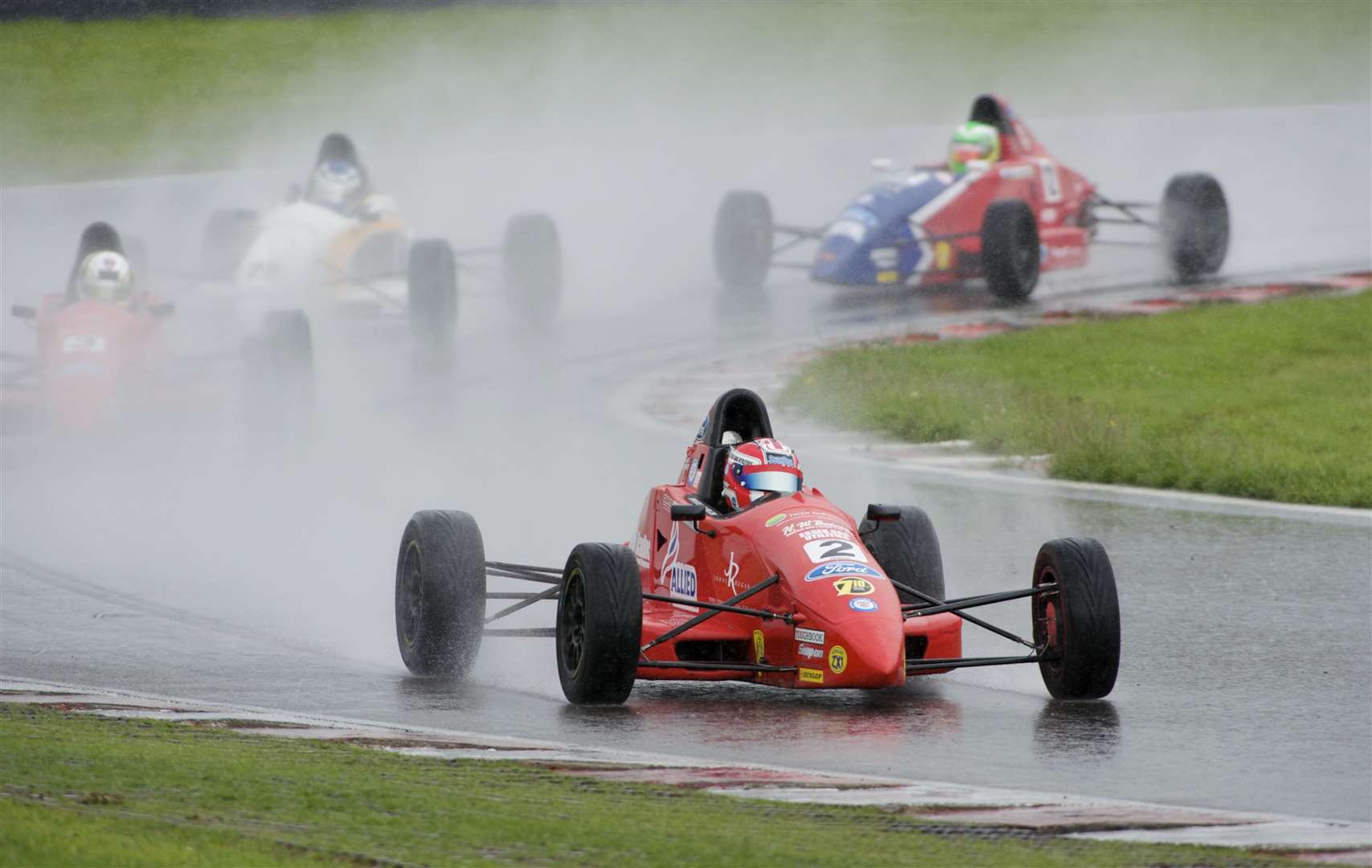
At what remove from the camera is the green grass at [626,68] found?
113ft

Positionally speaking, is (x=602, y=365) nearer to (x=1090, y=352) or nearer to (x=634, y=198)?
A: (x=1090, y=352)

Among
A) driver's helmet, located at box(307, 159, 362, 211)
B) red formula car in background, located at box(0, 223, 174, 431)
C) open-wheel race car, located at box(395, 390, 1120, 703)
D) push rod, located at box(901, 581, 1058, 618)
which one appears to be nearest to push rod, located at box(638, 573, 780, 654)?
open-wheel race car, located at box(395, 390, 1120, 703)

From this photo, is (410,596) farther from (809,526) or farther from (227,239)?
(227,239)

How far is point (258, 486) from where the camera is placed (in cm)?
1447

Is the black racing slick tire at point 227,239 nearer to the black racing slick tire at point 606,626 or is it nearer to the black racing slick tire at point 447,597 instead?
the black racing slick tire at point 447,597

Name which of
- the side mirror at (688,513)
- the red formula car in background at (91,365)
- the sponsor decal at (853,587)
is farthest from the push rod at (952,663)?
the red formula car in background at (91,365)

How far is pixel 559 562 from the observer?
11.8 metres

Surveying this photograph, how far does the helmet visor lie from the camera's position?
30.3 ft

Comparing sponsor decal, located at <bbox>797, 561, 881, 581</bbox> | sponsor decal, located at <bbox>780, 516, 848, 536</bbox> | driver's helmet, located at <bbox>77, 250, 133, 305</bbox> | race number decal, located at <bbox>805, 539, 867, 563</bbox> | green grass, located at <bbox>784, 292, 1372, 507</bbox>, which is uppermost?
driver's helmet, located at <bbox>77, 250, 133, 305</bbox>

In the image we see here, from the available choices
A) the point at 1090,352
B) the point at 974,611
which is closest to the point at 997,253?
the point at 1090,352

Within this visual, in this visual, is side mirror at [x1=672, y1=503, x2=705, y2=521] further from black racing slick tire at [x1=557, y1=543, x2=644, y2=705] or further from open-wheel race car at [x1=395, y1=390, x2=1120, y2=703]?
black racing slick tire at [x1=557, y1=543, x2=644, y2=705]

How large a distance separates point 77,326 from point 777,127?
2463 cm

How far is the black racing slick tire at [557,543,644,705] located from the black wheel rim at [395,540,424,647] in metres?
1.03

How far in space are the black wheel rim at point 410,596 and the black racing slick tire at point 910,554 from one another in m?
1.98
